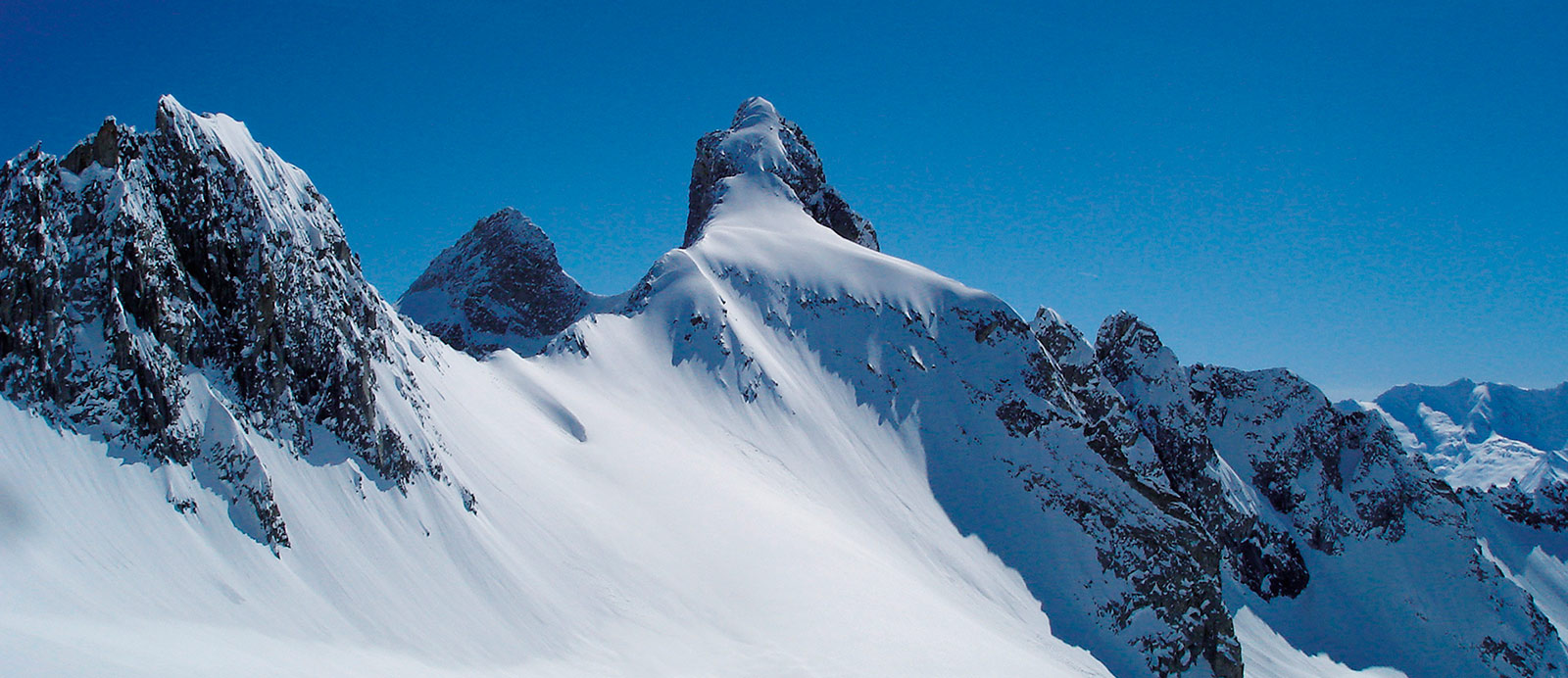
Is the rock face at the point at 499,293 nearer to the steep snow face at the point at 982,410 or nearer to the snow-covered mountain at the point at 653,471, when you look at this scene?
the snow-covered mountain at the point at 653,471

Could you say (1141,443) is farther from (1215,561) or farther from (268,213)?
(268,213)

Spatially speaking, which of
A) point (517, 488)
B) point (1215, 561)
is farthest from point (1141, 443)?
point (517, 488)

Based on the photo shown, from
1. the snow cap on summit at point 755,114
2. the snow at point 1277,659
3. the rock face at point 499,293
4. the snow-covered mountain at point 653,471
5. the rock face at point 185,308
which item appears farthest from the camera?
the snow cap on summit at point 755,114

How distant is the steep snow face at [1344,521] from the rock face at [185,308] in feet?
292

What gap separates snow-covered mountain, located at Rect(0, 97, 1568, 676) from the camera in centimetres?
2512

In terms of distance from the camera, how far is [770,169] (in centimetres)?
10931

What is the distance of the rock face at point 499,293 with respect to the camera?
105m

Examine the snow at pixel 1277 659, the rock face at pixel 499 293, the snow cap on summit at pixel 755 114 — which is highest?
the snow cap on summit at pixel 755 114

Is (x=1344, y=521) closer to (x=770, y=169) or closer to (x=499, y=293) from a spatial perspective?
(x=770, y=169)

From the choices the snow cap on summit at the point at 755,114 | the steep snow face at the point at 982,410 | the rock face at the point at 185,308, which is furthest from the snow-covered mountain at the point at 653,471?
the snow cap on summit at the point at 755,114

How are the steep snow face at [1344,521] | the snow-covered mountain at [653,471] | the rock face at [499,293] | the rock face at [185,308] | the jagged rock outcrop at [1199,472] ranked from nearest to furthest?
the snow-covered mountain at [653,471]
the rock face at [185,308]
the jagged rock outcrop at [1199,472]
the steep snow face at [1344,521]
the rock face at [499,293]

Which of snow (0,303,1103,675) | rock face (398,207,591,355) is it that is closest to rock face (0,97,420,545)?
snow (0,303,1103,675)

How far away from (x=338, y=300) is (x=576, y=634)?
1787cm

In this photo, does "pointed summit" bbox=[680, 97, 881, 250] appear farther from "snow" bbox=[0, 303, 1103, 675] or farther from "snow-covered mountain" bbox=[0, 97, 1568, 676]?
"snow" bbox=[0, 303, 1103, 675]
